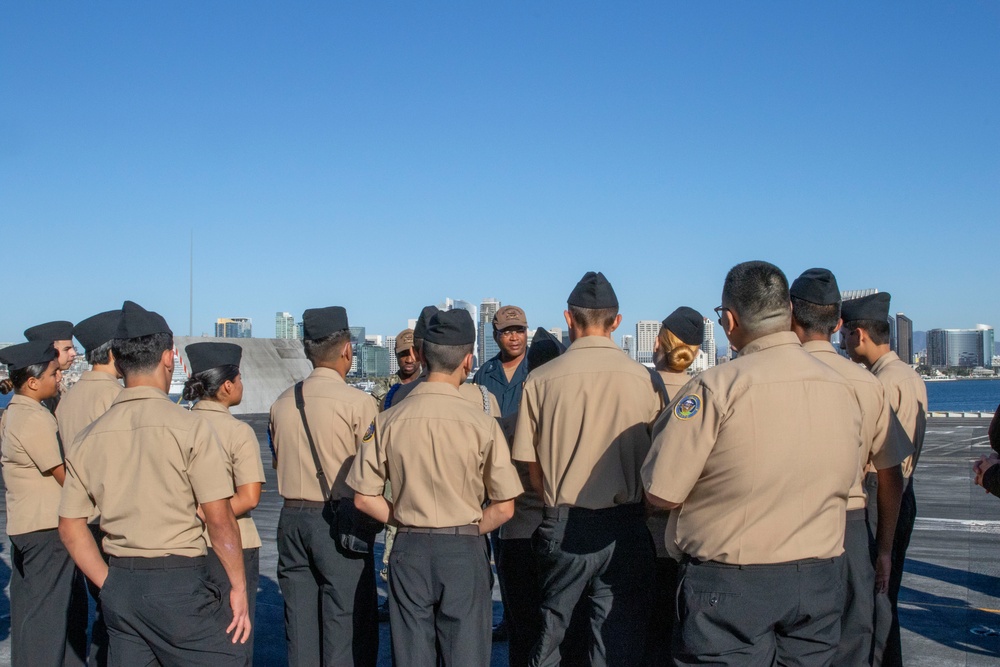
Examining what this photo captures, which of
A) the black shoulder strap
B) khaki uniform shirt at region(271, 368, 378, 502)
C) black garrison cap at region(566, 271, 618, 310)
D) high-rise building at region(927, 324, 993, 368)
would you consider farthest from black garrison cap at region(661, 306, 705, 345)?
high-rise building at region(927, 324, 993, 368)

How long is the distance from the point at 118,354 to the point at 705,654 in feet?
8.91

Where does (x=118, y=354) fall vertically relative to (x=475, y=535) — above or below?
above

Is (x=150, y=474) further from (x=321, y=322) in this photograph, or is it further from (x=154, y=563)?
(x=321, y=322)

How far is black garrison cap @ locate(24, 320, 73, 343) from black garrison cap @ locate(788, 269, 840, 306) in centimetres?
438

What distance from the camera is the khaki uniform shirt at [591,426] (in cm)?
387

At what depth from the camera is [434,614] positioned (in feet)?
12.8

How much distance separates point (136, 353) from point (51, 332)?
203 centimetres

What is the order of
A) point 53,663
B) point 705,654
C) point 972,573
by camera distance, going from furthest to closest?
point 972,573, point 53,663, point 705,654

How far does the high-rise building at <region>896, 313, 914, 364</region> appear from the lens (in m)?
6.27

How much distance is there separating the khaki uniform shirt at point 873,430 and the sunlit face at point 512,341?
7.50 feet

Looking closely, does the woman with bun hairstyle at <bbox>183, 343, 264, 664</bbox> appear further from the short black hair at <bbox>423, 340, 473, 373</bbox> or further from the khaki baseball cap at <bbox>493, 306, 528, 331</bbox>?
the khaki baseball cap at <bbox>493, 306, 528, 331</bbox>

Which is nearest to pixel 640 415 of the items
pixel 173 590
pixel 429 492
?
pixel 429 492

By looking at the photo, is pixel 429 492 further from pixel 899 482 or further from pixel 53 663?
pixel 53 663

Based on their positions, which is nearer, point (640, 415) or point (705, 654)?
point (705, 654)
